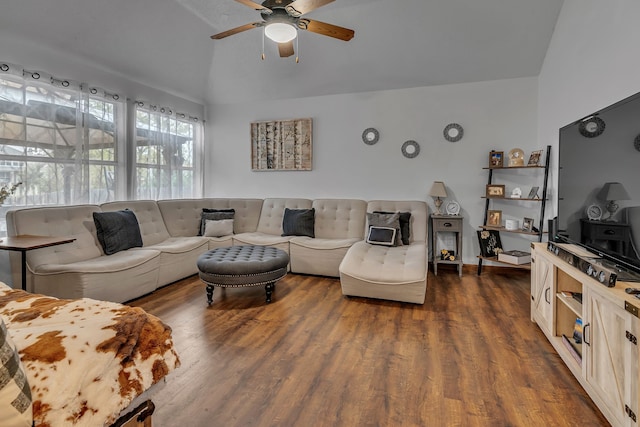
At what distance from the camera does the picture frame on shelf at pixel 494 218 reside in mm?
4070

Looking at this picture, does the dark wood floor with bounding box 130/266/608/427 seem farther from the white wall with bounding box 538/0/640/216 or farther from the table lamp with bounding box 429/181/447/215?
the white wall with bounding box 538/0/640/216

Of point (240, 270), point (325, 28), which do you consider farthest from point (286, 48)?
point (240, 270)

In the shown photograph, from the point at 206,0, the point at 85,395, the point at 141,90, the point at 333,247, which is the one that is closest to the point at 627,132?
the point at 85,395

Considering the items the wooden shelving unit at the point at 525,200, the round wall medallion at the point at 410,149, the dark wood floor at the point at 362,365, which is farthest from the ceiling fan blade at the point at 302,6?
the wooden shelving unit at the point at 525,200

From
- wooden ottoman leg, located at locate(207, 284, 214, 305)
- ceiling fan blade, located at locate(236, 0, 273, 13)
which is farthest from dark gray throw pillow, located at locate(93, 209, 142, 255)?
ceiling fan blade, located at locate(236, 0, 273, 13)

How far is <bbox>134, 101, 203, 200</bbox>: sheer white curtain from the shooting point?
439 cm

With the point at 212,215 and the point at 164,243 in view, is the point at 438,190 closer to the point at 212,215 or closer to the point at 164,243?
the point at 212,215

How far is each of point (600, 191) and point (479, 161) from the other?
2.52m

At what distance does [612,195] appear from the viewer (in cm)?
175

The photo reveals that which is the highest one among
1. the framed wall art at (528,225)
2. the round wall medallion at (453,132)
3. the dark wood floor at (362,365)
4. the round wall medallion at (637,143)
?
the round wall medallion at (453,132)

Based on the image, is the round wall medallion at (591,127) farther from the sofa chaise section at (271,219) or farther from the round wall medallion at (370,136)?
the sofa chaise section at (271,219)

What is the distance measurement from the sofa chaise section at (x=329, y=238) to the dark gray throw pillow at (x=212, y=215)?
1102mm

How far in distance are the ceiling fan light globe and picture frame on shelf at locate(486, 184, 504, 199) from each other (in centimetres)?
301

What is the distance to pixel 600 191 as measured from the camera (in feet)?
6.11
